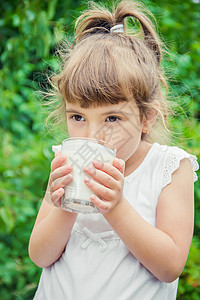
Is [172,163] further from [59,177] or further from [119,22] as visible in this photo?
[119,22]

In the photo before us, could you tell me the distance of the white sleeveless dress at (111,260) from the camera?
4.29 feet

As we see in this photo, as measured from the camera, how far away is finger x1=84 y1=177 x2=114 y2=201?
3.68ft

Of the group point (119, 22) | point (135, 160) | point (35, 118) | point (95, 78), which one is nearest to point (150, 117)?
point (135, 160)

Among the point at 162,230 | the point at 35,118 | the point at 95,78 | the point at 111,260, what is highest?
the point at 95,78

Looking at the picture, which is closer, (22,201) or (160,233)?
(160,233)

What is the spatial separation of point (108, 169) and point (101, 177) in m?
0.03

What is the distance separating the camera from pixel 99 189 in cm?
113

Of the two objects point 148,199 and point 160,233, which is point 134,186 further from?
point 160,233

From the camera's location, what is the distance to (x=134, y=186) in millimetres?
1449

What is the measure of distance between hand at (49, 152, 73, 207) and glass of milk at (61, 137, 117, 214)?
0.01 meters

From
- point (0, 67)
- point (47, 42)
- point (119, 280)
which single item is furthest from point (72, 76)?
point (0, 67)

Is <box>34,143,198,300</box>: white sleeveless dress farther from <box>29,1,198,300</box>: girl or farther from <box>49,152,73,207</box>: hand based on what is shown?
<box>49,152,73,207</box>: hand

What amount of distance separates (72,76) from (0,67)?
84.8 inches

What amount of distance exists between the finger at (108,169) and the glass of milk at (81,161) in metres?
0.01
